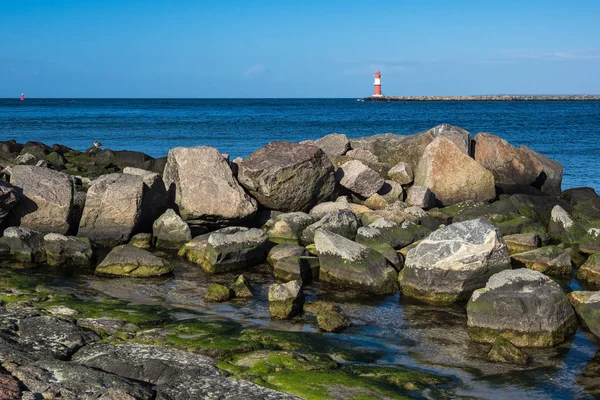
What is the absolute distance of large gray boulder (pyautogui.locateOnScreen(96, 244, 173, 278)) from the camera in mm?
14352

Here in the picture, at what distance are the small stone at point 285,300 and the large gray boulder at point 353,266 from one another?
1972 millimetres

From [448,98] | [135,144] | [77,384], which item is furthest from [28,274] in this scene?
[448,98]

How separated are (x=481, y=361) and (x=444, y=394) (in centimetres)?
160

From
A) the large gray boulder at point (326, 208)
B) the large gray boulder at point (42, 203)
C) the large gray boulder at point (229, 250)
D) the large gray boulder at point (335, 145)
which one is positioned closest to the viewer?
the large gray boulder at point (229, 250)

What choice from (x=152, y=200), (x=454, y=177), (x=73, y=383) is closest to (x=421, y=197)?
(x=454, y=177)

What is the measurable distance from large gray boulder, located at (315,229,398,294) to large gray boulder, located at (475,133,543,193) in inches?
355

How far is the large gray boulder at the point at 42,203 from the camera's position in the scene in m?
16.3

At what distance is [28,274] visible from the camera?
46.5 ft

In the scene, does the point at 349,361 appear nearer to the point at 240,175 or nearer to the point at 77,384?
the point at 77,384

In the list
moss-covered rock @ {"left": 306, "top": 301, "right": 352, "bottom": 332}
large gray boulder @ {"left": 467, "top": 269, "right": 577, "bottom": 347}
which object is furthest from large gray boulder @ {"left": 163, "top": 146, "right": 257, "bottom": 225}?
large gray boulder @ {"left": 467, "top": 269, "right": 577, "bottom": 347}

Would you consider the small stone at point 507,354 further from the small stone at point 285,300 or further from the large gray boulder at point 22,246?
the large gray boulder at point 22,246

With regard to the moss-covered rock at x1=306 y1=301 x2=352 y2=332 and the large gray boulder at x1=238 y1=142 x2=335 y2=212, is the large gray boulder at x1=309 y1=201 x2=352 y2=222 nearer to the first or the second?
the large gray boulder at x1=238 y1=142 x2=335 y2=212

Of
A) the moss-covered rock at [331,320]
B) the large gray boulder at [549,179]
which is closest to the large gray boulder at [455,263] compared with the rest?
the moss-covered rock at [331,320]

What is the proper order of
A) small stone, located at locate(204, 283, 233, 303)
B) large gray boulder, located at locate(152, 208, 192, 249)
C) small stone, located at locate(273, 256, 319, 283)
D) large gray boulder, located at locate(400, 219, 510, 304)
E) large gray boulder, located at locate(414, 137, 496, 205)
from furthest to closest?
large gray boulder, located at locate(414, 137, 496, 205), large gray boulder, located at locate(152, 208, 192, 249), small stone, located at locate(273, 256, 319, 283), large gray boulder, located at locate(400, 219, 510, 304), small stone, located at locate(204, 283, 233, 303)
